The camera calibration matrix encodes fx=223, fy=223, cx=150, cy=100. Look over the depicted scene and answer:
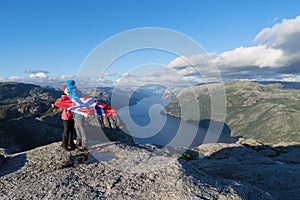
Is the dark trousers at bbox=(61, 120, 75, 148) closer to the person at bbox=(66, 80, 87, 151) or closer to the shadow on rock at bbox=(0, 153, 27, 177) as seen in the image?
→ the person at bbox=(66, 80, 87, 151)

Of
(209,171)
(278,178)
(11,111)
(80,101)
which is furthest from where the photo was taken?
(11,111)

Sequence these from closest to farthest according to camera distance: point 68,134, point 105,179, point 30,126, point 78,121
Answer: point 105,179 < point 78,121 < point 68,134 < point 30,126

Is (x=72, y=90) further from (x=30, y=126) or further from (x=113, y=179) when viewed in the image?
(x=30, y=126)

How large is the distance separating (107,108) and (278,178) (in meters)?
13.9

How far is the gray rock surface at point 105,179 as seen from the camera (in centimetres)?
1021

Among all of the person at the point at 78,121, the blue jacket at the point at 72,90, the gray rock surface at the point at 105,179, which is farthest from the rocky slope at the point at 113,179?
the blue jacket at the point at 72,90

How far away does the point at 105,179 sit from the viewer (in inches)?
447

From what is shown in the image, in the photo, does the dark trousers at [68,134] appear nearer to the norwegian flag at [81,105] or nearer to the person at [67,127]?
the person at [67,127]

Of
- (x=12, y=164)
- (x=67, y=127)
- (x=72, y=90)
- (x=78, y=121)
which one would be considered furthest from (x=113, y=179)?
(x=12, y=164)

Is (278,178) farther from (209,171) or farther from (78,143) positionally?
(78,143)

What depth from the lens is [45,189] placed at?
33.8 feet

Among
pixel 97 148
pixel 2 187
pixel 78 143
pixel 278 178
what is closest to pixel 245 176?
pixel 278 178

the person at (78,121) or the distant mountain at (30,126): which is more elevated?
the person at (78,121)

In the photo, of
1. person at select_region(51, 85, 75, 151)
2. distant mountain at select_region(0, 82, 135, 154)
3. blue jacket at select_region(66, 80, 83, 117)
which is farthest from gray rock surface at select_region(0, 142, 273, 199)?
distant mountain at select_region(0, 82, 135, 154)
